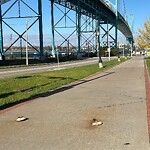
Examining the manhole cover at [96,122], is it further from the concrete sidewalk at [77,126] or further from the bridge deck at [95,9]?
the bridge deck at [95,9]

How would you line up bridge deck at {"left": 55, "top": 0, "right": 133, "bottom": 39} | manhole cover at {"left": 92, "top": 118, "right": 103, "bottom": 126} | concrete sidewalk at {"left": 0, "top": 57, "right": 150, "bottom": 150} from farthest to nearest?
bridge deck at {"left": 55, "top": 0, "right": 133, "bottom": 39}, manhole cover at {"left": 92, "top": 118, "right": 103, "bottom": 126}, concrete sidewalk at {"left": 0, "top": 57, "right": 150, "bottom": 150}

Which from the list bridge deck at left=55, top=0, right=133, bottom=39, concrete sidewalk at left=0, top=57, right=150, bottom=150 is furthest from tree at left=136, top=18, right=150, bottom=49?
concrete sidewalk at left=0, top=57, right=150, bottom=150

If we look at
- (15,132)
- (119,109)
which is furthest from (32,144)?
(119,109)

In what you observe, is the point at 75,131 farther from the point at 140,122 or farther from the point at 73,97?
the point at 73,97

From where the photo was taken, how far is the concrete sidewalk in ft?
21.3

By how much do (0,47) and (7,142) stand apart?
184 ft

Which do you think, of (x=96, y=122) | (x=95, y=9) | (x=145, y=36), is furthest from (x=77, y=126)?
(x=95, y=9)

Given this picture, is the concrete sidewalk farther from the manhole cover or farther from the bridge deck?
the bridge deck

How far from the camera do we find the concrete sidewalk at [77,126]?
21.3 feet

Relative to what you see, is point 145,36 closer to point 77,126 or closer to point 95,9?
point 95,9

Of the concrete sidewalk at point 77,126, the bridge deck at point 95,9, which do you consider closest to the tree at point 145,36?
the bridge deck at point 95,9

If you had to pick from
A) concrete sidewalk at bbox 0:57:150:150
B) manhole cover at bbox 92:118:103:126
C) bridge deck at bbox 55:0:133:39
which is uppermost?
bridge deck at bbox 55:0:133:39

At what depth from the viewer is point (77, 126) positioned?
26.1 ft

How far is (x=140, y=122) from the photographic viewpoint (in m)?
8.31
